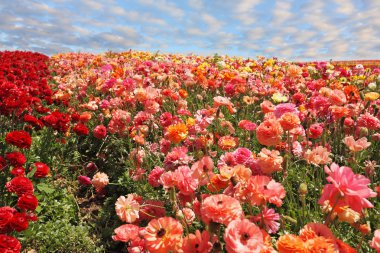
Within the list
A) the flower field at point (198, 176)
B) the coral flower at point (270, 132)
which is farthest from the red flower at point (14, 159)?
the coral flower at point (270, 132)

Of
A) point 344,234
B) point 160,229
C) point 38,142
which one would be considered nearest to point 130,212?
point 160,229

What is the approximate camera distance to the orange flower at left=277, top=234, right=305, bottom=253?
1.20 m

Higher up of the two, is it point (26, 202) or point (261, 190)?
point (261, 190)

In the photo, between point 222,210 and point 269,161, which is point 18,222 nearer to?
point 222,210

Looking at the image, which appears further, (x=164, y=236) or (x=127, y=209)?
(x=127, y=209)

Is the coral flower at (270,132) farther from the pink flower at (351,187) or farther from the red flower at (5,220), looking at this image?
the red flower at (5,220)

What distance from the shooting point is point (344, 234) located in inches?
93.5

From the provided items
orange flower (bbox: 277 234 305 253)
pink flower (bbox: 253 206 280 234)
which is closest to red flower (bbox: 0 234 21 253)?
pink flower (bbox: 253 206 280 234)

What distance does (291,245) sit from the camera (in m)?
1.21

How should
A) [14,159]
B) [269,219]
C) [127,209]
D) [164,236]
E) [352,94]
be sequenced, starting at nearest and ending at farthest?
1. [164,236]
2. [269,219]
3. [127,209]
4. [14,159]
5. [352,94]

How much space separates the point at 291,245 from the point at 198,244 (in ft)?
1.33

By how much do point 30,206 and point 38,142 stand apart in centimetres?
199

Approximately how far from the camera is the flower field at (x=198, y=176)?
1.44m

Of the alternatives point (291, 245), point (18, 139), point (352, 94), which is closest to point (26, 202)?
point (18, 139)
